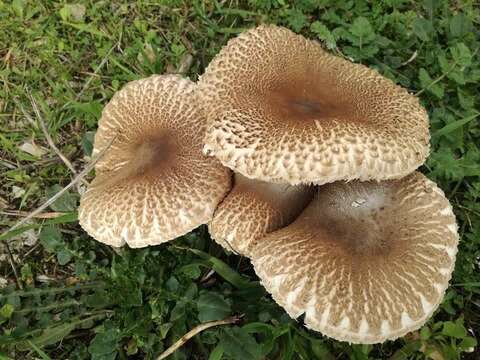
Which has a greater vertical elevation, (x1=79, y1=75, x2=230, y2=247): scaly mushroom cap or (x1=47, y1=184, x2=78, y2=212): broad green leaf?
(x1=79, y1=75, x2=230, y2=247): scaly mushroom cap

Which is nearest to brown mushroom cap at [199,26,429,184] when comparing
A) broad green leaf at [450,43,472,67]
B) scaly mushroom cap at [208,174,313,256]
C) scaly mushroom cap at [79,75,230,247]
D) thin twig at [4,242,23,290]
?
scaly mushroom cap at [79,75,230,247]

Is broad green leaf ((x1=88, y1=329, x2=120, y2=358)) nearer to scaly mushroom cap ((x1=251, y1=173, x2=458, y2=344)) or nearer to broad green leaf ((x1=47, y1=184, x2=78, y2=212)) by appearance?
broad green leaf ((x1=47, y1=184, x2=78, y2=212))

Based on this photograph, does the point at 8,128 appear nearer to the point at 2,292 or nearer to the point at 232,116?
the point at 2,292

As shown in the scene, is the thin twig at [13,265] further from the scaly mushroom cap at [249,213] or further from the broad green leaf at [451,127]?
the broad green leaf at [451,127]

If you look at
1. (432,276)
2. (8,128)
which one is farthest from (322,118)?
(8,128)

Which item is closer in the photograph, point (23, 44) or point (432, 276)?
point (432, 276)

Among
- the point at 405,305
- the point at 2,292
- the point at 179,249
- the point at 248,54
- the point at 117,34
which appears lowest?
the point at 2,292

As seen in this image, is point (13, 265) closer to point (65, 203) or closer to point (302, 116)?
point (65, 203)

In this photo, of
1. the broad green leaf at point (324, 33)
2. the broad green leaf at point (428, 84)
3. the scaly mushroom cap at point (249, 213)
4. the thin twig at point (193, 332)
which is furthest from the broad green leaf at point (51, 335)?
the broad green leaf at point (428, 84)

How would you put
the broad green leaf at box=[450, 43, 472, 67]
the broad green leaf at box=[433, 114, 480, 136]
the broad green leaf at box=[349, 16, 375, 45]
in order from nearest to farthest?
the broad green leaf at box=[433, 114, 480, 136] < the broad green leaf at box=[450, 43, 472, 67] < the broad green leaf at box=[349, 16, 375, 45]
